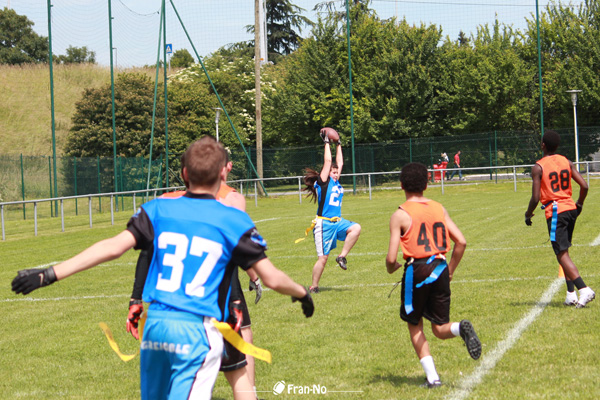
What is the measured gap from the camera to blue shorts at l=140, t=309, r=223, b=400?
10.9ft

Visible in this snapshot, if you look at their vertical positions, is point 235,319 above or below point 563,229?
below

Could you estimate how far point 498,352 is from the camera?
618cm

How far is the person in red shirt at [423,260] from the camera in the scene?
521 centimetres

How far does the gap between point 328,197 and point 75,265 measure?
22.8 ft

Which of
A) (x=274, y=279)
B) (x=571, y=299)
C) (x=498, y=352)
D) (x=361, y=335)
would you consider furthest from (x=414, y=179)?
(x=571, y=299)

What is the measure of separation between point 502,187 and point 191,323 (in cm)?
3083

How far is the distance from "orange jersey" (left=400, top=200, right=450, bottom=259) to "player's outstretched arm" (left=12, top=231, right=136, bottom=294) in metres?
2.43

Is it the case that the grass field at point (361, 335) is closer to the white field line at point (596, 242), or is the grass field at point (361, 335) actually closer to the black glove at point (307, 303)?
the white field line at point (596, 242)

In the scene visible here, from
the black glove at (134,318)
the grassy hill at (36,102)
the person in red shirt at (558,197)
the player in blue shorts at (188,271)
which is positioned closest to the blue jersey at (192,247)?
the player in blue shorts at (188,271)

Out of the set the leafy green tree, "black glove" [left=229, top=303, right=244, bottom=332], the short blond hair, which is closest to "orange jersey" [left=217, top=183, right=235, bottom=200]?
"black glove" [left=229, top=303, right=244, bottom=332]

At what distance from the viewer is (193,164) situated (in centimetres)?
345

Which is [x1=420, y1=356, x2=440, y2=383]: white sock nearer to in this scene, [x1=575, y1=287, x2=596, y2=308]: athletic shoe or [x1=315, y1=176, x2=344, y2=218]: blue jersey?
[x1=575, y1=287, x2=596, y2=308]: athletic shoe

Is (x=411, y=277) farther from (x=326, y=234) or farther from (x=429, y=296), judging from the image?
(x=326, y=234)

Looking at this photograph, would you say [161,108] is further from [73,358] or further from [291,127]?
[73,358]
